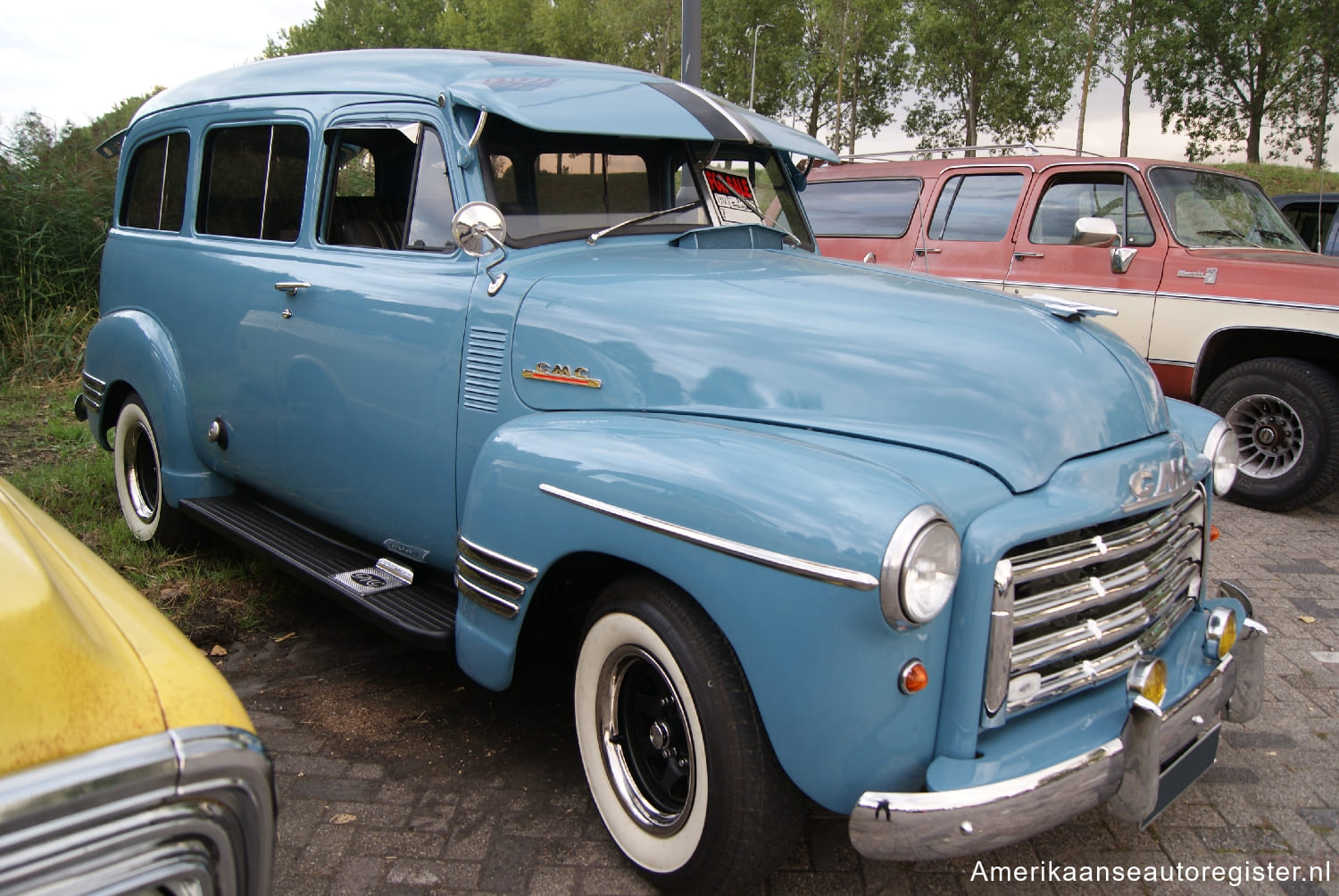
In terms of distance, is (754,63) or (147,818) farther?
(754,63)

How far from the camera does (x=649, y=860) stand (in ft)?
7.48

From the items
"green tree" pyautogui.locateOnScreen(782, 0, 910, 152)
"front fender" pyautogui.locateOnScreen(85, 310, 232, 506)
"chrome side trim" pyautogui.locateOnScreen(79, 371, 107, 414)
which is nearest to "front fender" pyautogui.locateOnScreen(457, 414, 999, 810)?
"front fender" pyautogui.locateOnScreen(85, 310, 232, 506)

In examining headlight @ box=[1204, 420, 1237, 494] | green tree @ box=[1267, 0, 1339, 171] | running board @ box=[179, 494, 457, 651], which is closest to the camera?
headlight @ box=[1204, 420, 1237, 494]

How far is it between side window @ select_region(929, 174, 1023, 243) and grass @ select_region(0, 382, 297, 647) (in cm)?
521

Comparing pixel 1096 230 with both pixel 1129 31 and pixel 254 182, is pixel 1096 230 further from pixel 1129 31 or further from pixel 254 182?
pixel 1129 31

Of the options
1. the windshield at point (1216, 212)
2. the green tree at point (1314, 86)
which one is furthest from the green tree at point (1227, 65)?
the windshield at point (1216, 212)

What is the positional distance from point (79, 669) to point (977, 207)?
22.6ft

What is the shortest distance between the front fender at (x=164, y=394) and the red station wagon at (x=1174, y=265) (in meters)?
4.09

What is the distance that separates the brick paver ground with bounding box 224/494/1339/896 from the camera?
238cm

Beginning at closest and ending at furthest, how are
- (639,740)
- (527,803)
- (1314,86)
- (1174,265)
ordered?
(639,740), (527,803), (1174,265), (1314,86)

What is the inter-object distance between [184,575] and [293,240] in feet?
5.36

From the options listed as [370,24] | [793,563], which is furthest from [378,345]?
[370,24]

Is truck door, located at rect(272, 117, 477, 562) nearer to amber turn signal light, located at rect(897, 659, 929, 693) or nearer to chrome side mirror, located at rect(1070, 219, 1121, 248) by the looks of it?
amber turn signal light, located at rect(897, 659, 929, 693)

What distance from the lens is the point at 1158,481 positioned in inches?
87.9
